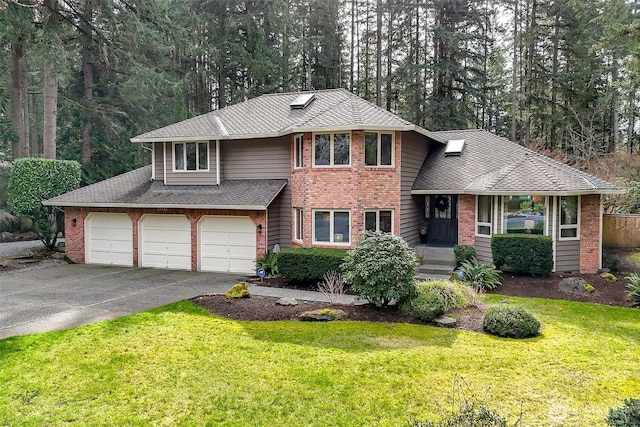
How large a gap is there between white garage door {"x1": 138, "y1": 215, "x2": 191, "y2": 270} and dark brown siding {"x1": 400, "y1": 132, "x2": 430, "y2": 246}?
7975mm

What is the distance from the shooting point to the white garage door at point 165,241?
16141mm

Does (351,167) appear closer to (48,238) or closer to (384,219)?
(384,219)

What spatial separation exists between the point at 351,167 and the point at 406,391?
8.91 m

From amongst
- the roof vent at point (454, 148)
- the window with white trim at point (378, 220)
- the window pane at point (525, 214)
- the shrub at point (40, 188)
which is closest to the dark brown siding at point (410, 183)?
the window with white trim at point (378, 220)

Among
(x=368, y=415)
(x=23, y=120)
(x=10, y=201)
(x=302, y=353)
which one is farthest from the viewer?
(x=23, y=120)

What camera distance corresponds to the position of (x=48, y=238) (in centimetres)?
1900

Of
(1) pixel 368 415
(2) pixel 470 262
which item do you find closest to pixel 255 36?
(2) pixel 470 262

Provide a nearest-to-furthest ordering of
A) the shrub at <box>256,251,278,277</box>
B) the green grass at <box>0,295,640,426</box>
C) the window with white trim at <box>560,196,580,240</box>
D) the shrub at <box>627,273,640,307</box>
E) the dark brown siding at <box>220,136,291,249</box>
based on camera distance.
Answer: the green grass at <box>0,295,640,426</box>, the shrub at <box>627,273,640,307</box>, the window with white trim at <box>560,196,580,240</box>, the shrub at <box>256,251,278,277</box>, the dark brown siding at <box>220,136,291,249</box>

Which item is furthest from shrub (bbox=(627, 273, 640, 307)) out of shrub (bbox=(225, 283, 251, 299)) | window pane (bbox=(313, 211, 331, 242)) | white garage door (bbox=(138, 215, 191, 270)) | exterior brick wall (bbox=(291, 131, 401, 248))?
white garage door (bbox=(138, 215, 191, 270))

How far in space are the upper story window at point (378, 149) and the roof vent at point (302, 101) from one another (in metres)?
4.08

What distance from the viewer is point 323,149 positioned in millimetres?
14562

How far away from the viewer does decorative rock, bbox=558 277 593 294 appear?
40.1 ft

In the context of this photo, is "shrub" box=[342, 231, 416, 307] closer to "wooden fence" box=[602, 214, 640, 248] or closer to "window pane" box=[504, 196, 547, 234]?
"window pane" box=[504, 196, 547, 234]

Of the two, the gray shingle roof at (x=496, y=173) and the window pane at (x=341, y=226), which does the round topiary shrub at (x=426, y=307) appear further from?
the gray shingle roof at (x=496, y=173)
